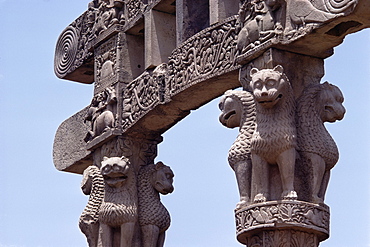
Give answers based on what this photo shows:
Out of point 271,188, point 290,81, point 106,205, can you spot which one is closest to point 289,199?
point 271,188

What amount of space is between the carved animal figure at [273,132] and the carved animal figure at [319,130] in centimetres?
11

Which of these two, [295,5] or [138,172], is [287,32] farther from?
[138,172]

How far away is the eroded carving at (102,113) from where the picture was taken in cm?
Answer: 1325

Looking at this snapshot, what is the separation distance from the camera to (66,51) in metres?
14.6

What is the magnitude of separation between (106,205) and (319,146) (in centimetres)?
287

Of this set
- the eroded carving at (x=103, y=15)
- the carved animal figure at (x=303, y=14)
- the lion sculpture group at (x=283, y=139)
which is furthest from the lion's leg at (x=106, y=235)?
the carved animal figure at (x=303, y=14)

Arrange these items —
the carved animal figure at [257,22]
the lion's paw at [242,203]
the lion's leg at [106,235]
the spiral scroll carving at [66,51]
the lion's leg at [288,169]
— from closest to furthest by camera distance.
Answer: the lion's leg at [288,169], the lion's paw at [242,203], the carved animal figure at [257,22], the lion's leg at [106,235], the spiral scroll carving at [66,51]

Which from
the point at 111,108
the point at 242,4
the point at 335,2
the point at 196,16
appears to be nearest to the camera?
the point at 335,2

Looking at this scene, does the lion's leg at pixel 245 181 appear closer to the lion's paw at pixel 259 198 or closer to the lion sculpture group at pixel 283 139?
the lion sculpture group at pixel 283 139

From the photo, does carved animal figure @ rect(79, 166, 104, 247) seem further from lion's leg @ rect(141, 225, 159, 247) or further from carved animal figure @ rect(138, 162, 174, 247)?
lion's leg @ rect(141, 225, 159, 247)

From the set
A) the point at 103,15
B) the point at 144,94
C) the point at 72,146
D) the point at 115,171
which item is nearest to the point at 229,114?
the point at 144,94

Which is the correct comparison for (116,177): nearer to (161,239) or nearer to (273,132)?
(161,239)

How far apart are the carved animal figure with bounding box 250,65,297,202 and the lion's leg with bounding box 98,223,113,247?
8.17 ft

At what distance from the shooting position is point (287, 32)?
11.0 metres
